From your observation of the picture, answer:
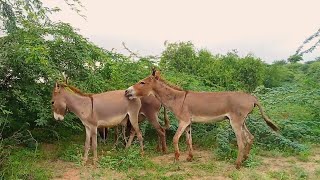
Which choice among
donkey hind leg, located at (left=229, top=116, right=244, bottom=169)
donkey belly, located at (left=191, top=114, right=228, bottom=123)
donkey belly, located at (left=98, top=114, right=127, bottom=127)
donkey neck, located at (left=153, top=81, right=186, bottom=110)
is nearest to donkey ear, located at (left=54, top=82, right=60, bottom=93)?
donkey belly, located at (left=98, top=114, right=127, bottom=127)

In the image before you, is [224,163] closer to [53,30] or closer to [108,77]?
[108,77]

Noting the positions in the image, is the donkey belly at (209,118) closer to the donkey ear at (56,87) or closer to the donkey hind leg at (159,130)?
the donkey hind leg at (159,130)

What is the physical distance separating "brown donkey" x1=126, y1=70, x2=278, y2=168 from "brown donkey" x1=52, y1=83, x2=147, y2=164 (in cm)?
30

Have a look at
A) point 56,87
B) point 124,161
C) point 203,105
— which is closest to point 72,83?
point 56,87

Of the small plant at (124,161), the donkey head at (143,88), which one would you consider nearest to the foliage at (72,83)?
the small plant at (124,161)

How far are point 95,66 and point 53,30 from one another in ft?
3.98

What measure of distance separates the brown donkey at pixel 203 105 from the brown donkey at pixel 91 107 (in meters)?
0.30

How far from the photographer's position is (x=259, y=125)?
955 centimetres

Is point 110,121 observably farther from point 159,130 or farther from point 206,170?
point 206,170

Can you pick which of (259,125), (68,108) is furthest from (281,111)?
(68,108)

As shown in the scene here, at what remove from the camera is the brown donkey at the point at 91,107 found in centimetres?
794

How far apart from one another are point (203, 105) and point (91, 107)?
82.6 inches

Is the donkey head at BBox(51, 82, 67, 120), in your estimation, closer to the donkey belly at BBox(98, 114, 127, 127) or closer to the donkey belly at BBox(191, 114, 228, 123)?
the donkey belly at BBox(98, 114, 127, 127)

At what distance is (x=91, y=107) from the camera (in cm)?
804
